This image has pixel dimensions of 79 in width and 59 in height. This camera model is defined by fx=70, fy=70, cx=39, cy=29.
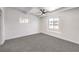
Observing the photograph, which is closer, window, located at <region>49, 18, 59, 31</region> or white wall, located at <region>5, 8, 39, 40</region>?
white wall, located at <region>5, 8, 39, 40</region>

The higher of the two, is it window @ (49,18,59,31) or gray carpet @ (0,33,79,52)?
window @ (49,18,59,31)

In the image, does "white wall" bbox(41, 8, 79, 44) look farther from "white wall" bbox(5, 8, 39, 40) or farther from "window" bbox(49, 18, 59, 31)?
"white wall" bbox(5, 8, 39, 40)

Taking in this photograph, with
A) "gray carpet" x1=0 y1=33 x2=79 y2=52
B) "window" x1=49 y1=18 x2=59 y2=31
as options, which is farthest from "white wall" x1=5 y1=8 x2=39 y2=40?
"window" x1=49 y1=18 x2=59 y2=31

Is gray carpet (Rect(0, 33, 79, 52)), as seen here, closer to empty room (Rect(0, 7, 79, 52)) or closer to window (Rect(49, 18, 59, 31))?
empty room (Rect(0, 7, 79, 52))

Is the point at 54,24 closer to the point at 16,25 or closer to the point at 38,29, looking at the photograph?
the point at 38,29

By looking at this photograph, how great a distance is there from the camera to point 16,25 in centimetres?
145

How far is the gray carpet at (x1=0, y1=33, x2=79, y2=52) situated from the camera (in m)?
1.35

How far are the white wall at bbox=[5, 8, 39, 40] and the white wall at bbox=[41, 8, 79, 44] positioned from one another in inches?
8.0

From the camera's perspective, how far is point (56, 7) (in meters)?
1.32

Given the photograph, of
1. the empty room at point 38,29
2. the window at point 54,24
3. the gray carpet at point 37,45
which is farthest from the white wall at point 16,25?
the window at point 54,24

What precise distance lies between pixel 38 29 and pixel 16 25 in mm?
480

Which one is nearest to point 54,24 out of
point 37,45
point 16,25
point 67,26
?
point 67,26

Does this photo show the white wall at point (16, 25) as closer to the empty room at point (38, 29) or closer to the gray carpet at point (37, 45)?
the empty room at point (38, 29)
